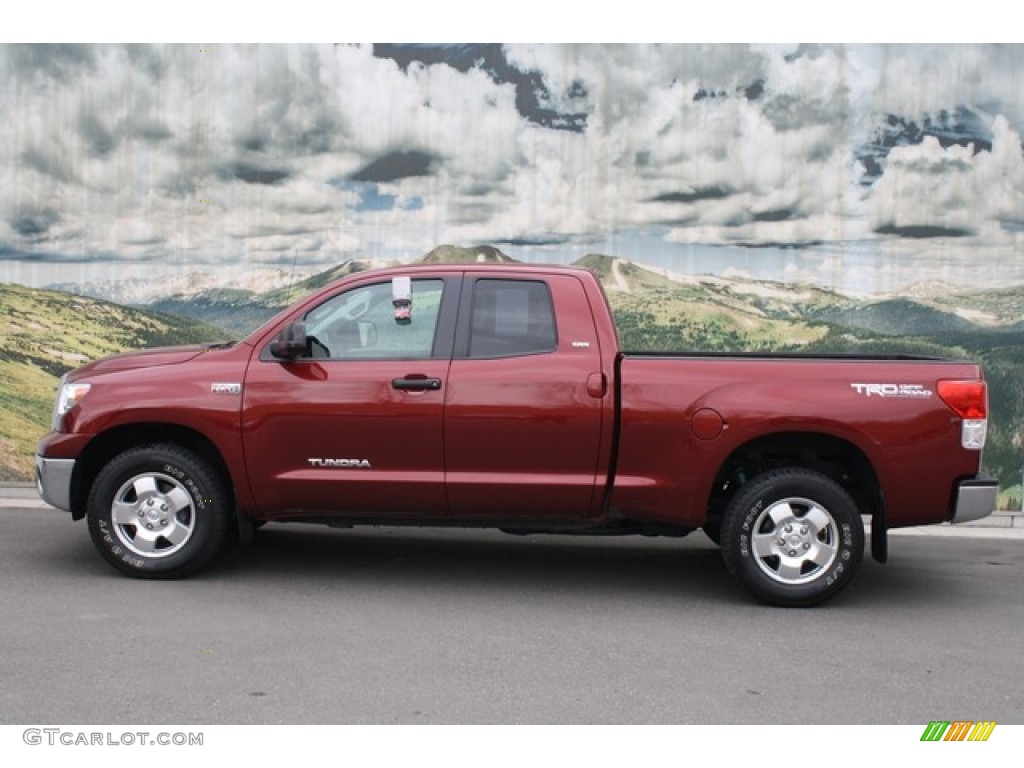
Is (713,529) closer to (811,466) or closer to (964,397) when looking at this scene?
(811,466)

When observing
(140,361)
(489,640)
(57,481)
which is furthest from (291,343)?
(489,640)

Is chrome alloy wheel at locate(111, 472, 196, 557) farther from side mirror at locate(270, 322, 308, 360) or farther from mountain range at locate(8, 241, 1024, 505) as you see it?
mountain range at locate(8, 241, 1024, 505)

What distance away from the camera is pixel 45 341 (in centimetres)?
1123

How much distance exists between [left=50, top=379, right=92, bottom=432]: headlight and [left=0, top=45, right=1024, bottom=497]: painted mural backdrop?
4.46 m

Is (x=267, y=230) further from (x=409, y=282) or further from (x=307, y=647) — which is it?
(x=307, y=647)

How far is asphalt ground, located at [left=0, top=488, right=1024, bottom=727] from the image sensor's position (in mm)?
4629

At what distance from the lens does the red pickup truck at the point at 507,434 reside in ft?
20.6

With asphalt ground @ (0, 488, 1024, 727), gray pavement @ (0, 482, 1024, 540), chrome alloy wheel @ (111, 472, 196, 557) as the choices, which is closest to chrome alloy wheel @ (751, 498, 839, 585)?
asphalt ground @ (0, 488, 1024, 727)

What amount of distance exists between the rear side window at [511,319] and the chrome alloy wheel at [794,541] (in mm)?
1560

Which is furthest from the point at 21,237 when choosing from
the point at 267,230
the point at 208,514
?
the point at 208,514

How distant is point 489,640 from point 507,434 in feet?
4.11

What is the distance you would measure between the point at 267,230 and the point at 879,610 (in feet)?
23.2

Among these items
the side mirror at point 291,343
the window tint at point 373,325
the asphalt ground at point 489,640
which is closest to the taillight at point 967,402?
the asphalt ground at point 489,640
